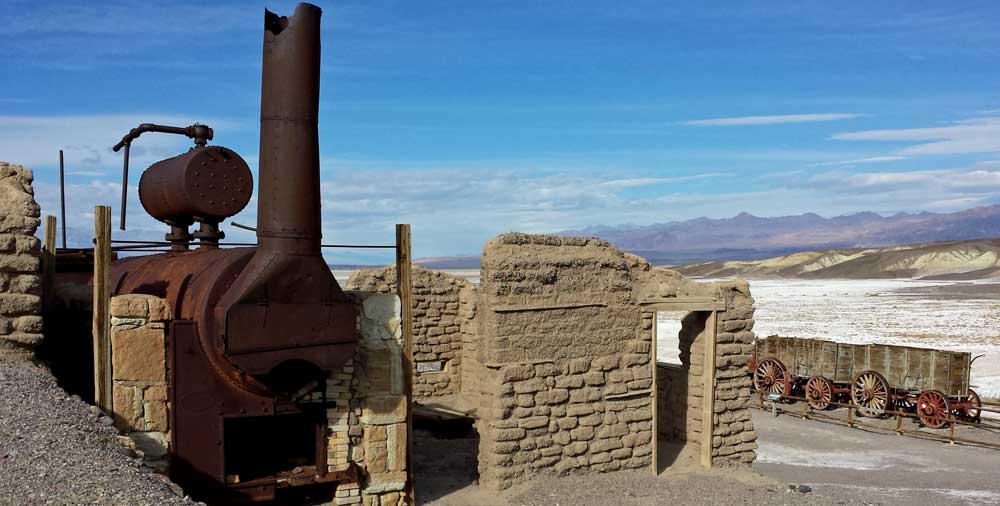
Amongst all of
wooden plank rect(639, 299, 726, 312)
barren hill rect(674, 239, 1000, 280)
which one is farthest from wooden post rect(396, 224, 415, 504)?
barren hill rect(674, 239, 1000, 280)

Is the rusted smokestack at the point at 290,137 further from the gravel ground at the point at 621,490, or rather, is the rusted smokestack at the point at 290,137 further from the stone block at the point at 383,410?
the gravel ground at the point at 621,490

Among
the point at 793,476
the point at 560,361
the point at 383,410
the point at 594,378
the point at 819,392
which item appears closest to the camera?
the point at 383,410

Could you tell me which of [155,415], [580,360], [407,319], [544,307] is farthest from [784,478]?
[155,415]

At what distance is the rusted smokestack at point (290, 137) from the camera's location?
859cm

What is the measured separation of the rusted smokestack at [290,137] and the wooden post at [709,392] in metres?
6.08

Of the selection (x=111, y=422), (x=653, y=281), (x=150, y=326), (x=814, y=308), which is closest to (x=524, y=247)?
(x=653, y=281)

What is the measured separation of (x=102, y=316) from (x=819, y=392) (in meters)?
15.6

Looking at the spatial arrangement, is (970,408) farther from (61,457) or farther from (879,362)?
(61,457)

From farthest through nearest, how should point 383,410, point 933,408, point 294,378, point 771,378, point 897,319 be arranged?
point 897,319 → point 771,378 → point 933,408 → point 383,410 → point 294,378

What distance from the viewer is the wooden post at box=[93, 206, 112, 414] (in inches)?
325

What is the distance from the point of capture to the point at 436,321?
15.3m

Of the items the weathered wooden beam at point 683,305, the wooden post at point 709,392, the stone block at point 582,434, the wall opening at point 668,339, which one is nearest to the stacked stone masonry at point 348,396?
the stone block at point 582,434

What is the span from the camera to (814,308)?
148 feet

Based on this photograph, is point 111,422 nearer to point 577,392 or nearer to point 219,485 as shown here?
point 219,485
